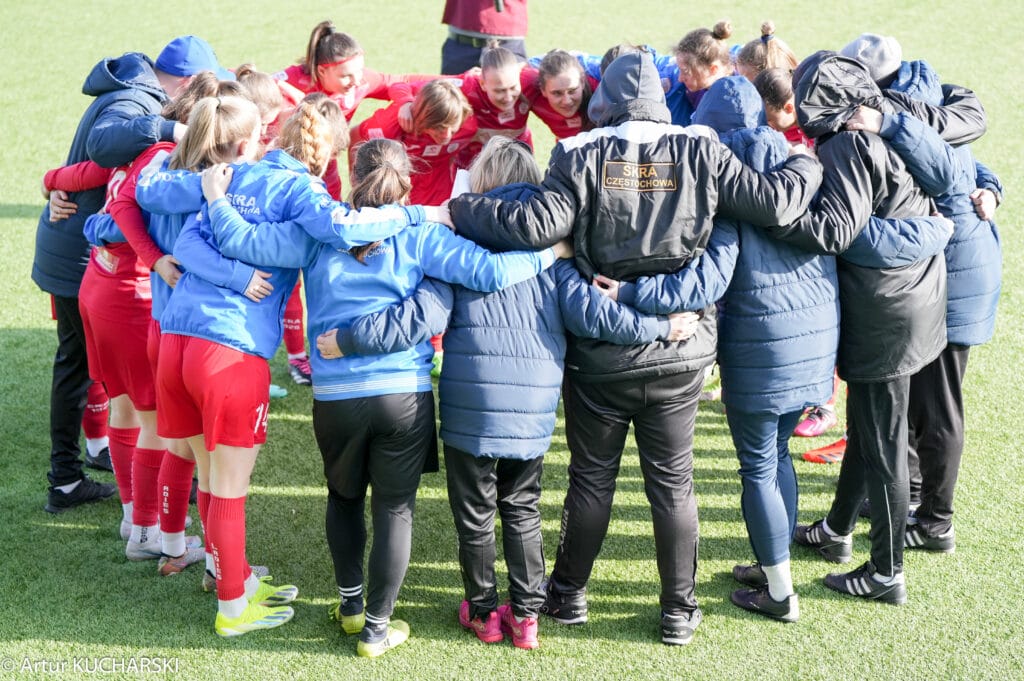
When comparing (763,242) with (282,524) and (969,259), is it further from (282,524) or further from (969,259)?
(282,524)

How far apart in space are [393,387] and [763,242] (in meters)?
1.31

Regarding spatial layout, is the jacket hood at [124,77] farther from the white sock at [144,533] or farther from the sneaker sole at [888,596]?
the sneaker sole at [888,596]

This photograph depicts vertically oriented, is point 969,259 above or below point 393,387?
above

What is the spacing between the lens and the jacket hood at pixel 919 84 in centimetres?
409

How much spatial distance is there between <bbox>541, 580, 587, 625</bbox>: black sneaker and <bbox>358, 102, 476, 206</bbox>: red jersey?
2.24m

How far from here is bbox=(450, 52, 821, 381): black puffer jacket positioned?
335 centimetres

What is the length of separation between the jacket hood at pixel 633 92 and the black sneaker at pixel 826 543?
1848 mm

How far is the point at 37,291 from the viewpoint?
6629mm

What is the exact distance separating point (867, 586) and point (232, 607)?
7.70 feet

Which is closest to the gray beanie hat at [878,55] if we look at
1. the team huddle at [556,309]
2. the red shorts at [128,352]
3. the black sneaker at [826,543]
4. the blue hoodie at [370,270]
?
the team huddle at [556,309]

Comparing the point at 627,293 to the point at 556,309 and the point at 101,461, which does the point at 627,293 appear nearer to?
the point at 556,309

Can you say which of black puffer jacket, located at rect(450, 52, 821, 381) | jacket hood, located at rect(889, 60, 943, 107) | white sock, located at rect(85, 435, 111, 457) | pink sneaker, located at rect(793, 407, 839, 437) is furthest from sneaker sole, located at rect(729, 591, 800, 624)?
white sock, located at rect(85, 435, 111, 457)

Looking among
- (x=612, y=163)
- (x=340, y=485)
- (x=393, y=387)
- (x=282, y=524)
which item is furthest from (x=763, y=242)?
(x=282, y=524)

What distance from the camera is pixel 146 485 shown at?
4.15 meters
